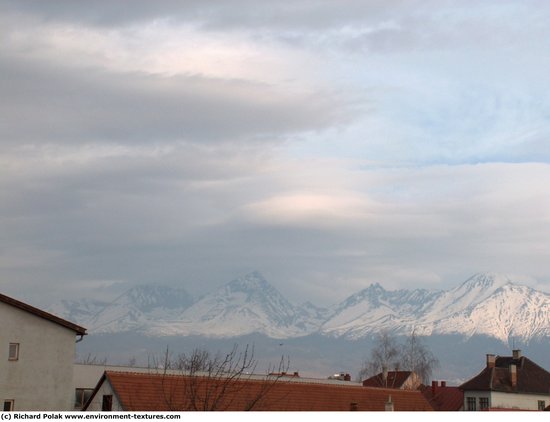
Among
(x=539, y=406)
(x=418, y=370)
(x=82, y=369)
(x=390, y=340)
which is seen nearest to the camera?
(x=82, y=369)

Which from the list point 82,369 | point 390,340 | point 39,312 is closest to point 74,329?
point 39,312

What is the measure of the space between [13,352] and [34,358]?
136 cm

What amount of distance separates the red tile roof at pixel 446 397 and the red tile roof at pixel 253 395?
31.7 m

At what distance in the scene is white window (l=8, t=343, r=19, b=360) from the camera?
5609cm

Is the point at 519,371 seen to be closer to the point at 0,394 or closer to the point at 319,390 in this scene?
the point at 319,390

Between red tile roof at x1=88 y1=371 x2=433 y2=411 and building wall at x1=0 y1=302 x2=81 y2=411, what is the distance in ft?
8.58

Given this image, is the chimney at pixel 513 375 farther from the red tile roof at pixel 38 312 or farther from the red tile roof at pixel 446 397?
the red tile roof at pixel 38 312

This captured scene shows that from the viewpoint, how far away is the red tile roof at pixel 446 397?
10500 cm

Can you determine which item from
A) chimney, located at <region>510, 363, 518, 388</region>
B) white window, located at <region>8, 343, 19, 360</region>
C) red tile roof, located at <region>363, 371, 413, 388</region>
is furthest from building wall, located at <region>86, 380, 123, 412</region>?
red tile roof, located at <region>363, 371, 413, 388</region>

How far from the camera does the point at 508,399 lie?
350ft

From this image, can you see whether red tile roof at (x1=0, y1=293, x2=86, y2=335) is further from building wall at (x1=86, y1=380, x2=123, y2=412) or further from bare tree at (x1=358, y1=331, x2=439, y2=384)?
bare tree at (x1=358, y1=331, x2=439, y2=384)

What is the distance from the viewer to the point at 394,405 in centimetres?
7000

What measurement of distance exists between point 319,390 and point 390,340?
100464 mm

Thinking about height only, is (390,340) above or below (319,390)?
above
